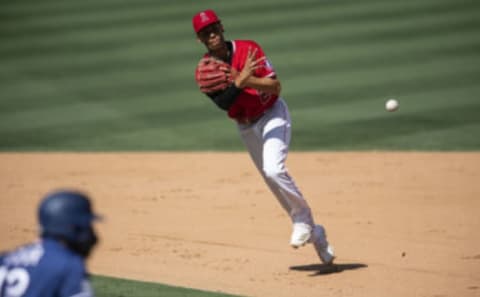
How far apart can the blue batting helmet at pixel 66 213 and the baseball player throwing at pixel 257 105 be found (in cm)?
438

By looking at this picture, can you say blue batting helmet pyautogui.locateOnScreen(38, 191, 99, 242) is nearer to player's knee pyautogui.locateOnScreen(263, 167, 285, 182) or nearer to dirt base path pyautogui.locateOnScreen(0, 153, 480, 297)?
dirt base path pyautogui.locateOnScreen(0, 153, 480, 297)

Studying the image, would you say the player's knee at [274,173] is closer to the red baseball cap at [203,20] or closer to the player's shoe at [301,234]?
the player's shoe at [301,234]

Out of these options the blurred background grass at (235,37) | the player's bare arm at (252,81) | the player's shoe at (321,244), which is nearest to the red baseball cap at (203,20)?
the player's bare arm at (252,81)

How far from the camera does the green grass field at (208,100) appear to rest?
15.2 m

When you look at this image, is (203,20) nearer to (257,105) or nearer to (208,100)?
(257,105)

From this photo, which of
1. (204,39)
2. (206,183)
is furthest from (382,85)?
(204,39)

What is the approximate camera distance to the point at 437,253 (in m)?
9.42

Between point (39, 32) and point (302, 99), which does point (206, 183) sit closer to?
point (302, 99)

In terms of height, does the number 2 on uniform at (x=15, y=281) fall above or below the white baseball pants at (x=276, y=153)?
above

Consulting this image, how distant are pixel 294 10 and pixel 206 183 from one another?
1295 centimetres

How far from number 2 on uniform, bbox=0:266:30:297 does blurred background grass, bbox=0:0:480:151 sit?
10187 millimetres

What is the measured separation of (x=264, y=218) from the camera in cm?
1106

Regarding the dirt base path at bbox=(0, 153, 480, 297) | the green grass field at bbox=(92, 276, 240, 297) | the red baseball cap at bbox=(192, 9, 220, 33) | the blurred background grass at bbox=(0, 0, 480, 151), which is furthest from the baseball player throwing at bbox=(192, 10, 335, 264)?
the blurred background grass at bbox=(0, 0, 480, 151)

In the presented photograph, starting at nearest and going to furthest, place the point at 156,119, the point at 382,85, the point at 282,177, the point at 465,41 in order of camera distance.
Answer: the point at 282,177 → the point at 156,119 → the point at 382,85 → the point at 465,41
